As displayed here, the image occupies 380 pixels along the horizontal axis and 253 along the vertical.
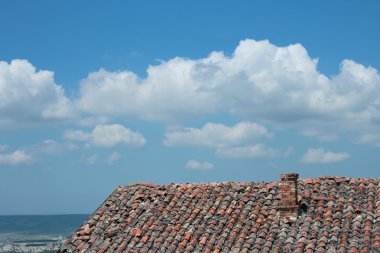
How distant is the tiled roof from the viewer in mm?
15250

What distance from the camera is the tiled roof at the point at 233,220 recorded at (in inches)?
600

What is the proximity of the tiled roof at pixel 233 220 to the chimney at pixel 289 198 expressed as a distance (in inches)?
6.8

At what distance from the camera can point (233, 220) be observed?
1648 centimetres

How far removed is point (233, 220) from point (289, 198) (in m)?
1.54

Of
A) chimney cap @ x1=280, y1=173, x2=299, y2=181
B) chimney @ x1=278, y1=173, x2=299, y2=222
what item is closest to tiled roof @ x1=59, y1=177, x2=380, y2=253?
chimney @ x1=278, y1=173, x2=299, y2=222

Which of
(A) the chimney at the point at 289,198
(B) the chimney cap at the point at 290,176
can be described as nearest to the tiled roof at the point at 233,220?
(A) the chimney at the point at 289,198

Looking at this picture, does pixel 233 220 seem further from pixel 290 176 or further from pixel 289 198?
pixel 290 176

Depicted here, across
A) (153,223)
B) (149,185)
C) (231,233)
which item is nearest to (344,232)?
(231,233)

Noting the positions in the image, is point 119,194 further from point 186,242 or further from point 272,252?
point 272,252

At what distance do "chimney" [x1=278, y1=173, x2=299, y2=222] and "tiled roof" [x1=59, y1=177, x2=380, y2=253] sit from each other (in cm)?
17

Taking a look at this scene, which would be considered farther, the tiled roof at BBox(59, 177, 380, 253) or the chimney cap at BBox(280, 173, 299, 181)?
the chimney cap at BBox(280, 173, 299, 181)

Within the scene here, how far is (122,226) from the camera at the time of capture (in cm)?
1733

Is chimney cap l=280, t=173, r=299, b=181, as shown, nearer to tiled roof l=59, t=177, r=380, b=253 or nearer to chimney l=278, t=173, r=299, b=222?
chimney l=278, t=173, r=299, b=222

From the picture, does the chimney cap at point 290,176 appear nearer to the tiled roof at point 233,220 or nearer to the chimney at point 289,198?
the chimney at point 289,198
